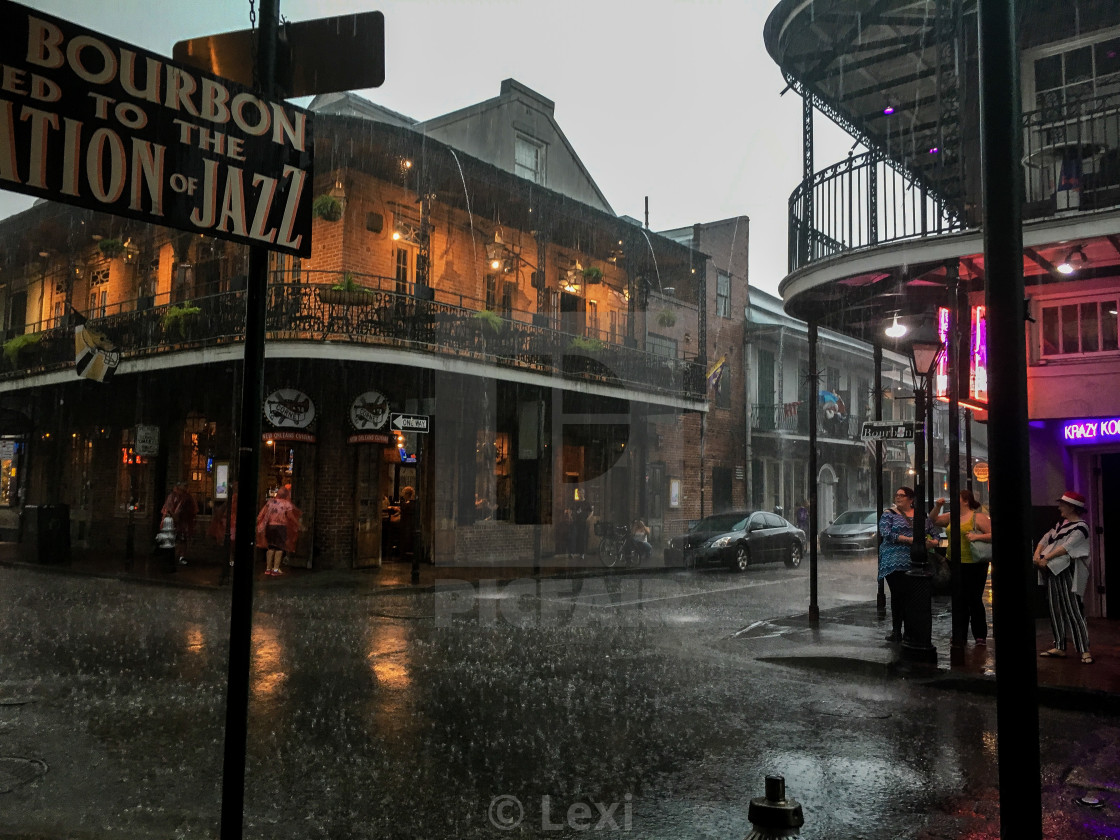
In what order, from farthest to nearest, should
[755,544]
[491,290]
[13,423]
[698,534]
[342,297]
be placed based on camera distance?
1. [13,423]
2. [491,290]
3. [755,544]
4. [698,534]
5. [342,297]

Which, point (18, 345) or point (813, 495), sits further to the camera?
point (18, 345)

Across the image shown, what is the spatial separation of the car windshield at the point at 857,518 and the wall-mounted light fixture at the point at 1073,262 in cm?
1674

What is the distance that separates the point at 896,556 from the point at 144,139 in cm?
Result: 857

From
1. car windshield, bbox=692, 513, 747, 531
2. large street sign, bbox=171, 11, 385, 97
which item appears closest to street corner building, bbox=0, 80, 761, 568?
car windshield, bbox=692, 513, 747, 531

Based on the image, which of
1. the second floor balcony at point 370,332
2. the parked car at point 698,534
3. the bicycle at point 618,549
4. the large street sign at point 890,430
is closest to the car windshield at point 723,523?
the parked car at point 698,534

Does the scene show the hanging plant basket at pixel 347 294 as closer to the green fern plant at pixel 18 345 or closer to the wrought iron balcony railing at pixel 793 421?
the green fern plant at pixel 18 345

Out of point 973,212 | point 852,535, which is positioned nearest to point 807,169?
point 973,212

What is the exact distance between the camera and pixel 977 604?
32.5 ft

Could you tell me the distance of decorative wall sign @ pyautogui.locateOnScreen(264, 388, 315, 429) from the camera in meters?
17.2

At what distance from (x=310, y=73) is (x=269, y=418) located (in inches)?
582

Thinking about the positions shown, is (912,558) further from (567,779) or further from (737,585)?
(737,585)

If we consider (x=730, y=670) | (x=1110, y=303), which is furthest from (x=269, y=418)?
(x=1110, y=303)

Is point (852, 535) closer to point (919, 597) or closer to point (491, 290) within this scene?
point (491, 290)

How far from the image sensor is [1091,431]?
11203mm
